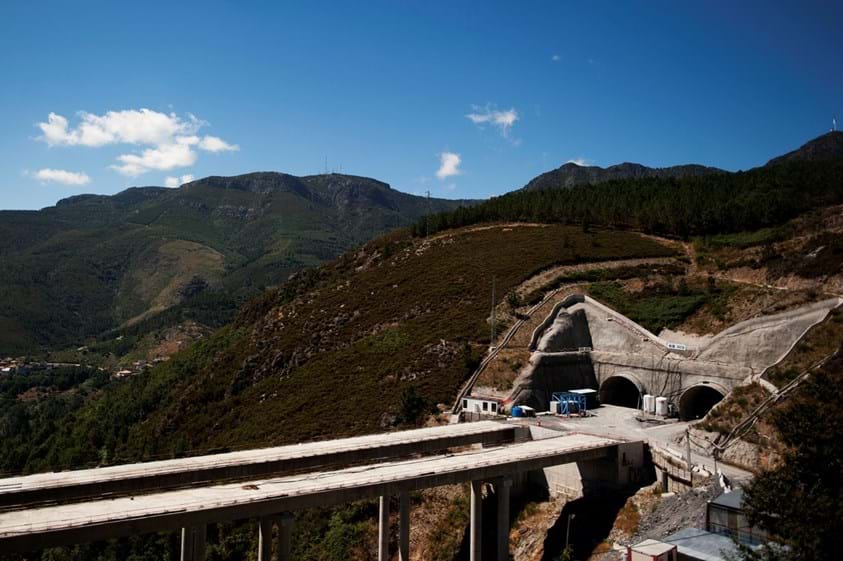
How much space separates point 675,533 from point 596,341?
32.3 meters

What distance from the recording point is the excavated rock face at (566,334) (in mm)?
54500

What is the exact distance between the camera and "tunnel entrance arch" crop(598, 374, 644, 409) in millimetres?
54188

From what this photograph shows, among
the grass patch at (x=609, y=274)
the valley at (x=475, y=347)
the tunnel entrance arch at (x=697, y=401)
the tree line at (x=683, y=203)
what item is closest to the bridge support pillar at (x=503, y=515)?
the valley at (x=475, y=347)

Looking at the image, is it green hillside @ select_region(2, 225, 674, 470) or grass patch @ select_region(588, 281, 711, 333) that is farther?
grass patch @ select_region(588, 281, 711, 333)

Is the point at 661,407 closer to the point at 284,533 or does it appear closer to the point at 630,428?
the point at 630,428

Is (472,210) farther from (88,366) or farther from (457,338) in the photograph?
(88,366)

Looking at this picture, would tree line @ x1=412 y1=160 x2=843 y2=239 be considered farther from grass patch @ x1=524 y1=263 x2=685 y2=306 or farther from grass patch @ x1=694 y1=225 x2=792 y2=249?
grass patch @ x1=524 y1=263 x2=685 y2=306

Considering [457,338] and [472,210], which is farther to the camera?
[472,210]

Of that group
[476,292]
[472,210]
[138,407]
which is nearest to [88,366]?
[138,407]

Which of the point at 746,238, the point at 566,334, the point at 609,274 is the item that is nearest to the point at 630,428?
the point at 566,334

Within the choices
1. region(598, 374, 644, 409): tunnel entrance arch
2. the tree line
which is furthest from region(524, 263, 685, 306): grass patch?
the tree line

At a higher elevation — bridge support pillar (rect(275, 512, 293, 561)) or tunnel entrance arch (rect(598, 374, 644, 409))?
tunnel entrance arch (rect(598, 374, 644, 409))

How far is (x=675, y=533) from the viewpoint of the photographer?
86.0ft

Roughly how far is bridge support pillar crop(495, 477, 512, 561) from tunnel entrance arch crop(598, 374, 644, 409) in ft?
82.1
